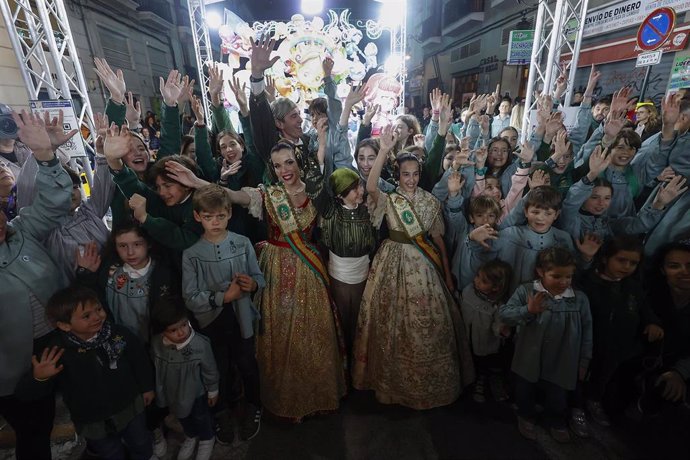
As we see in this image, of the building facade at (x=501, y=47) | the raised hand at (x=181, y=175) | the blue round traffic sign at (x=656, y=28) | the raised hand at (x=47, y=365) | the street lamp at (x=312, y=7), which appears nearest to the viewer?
the raised hand at (x=47, y=365)

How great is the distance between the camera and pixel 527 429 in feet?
7.02

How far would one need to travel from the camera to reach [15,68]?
6309mm

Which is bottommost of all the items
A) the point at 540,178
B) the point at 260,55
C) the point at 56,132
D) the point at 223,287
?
the point at 223,287

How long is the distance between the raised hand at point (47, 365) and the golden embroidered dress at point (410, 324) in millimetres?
1657

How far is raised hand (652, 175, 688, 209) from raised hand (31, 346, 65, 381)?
3.72 m

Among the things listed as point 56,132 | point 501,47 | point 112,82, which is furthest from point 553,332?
point 501,47

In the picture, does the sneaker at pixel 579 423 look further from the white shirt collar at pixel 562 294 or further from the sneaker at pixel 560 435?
the white shirt collar at pixel 562 294

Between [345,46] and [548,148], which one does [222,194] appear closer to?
[548,148]

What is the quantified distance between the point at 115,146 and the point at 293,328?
1.52 meters

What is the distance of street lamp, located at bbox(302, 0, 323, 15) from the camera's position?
256 inches

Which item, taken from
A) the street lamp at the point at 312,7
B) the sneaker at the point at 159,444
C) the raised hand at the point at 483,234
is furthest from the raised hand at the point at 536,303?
the street lamp at the point at 312,7

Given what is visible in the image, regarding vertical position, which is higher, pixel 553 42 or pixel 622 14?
pixel 622 14

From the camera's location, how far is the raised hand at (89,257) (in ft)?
6.30

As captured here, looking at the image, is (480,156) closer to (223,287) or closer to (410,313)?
(410,313)
